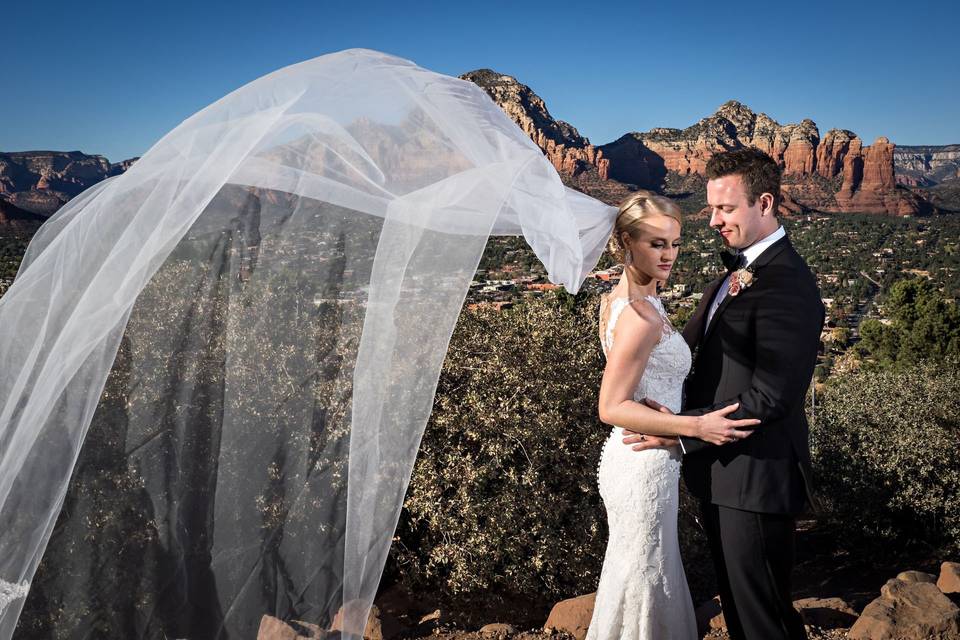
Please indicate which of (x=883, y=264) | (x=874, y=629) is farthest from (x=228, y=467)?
(x=883, y=264)

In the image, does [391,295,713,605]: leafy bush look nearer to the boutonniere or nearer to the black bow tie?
the black bow tie

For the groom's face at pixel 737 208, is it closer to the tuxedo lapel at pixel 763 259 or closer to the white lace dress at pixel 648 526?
the tuxedo lapel at pixel 763 259

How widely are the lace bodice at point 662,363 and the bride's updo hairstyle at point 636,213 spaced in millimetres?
236

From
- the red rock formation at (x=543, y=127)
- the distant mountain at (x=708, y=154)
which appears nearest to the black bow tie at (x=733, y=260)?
the distant mountain at (x=708, y=154)

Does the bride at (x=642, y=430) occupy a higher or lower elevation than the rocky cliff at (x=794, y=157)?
lower

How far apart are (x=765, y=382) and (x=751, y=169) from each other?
766 mm

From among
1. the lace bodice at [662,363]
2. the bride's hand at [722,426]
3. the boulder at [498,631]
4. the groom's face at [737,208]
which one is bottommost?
the boulder at [498,631]

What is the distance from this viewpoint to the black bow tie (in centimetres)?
269

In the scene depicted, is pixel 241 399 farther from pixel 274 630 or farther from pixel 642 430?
pixel 642 430

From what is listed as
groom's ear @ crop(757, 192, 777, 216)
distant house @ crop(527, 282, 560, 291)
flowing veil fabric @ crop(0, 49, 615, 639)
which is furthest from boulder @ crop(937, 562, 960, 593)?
flowing veil fabric @ crop(0, 49, 615, 639)

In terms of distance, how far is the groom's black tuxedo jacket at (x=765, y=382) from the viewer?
7.95 feet

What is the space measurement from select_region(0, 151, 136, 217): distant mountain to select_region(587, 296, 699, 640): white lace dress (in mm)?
130436

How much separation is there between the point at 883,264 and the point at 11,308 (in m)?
59.3

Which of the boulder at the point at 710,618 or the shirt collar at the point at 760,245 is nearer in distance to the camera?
the shirt collar at the point at 760,245
